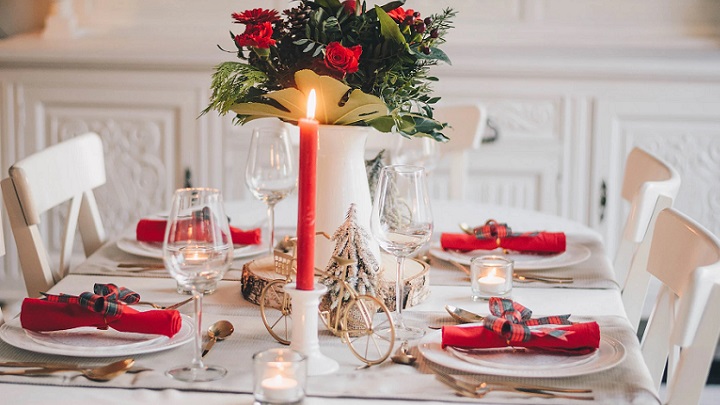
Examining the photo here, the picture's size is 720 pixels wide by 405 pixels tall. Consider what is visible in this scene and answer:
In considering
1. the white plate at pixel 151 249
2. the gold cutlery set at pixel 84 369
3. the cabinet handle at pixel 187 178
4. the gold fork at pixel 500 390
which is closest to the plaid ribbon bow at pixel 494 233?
the white plate at pixel 151 249

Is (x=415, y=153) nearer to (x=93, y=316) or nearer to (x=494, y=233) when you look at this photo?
(x=494, y=233)

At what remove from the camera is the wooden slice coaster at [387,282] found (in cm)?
142

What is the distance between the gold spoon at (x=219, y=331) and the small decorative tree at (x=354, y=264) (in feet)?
0.46

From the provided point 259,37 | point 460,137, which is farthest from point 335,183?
point 460,137

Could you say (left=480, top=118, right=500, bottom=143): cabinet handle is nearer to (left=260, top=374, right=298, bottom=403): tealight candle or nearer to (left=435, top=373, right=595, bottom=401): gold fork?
(left=435, top=373, right=595, bottom=401): gold fork

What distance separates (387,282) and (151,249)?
548 mm

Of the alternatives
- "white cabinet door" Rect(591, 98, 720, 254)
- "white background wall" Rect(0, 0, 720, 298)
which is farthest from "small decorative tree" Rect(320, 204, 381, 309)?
"white cabinet door" Rect(591, 98, 720, 254)

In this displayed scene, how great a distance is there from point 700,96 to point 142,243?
2186 millimetres

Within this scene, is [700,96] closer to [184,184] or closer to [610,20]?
[610,20]

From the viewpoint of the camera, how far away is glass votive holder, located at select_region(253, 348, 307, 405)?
0.98m

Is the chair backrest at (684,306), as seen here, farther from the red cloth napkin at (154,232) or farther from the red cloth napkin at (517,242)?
the red cloth napkin at (154,232)

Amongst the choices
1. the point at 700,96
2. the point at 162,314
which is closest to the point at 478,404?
the point at 162,314

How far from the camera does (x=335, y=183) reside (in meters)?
1.46

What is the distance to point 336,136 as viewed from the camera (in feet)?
4.75
